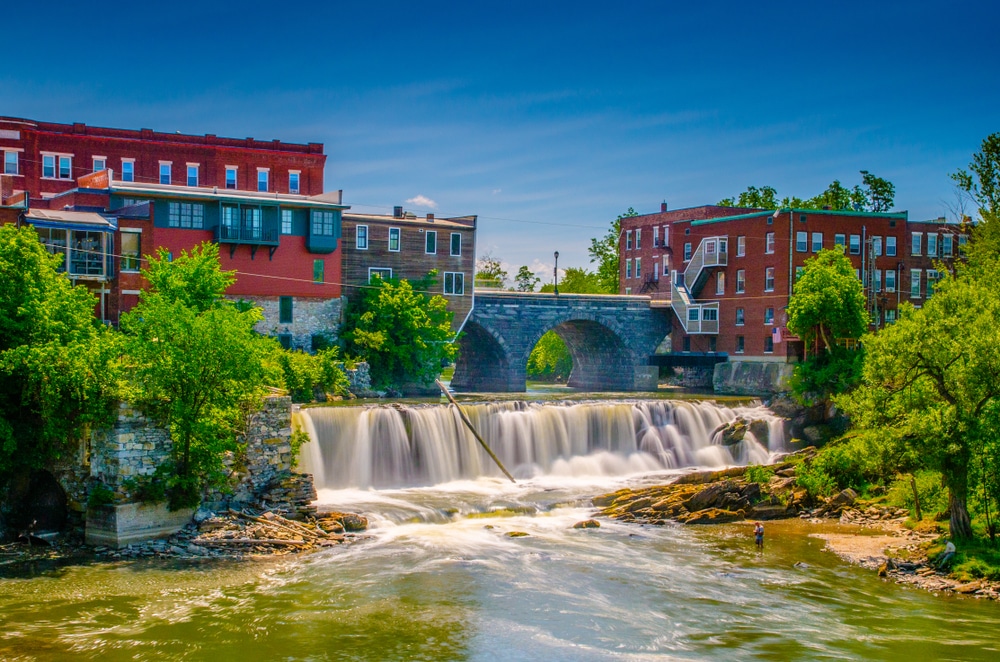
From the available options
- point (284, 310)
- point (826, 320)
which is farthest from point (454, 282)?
point (826, 320)

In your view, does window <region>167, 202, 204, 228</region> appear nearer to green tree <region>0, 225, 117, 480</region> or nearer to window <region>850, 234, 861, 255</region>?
green tree <region>0, 225, 117, 480</region>

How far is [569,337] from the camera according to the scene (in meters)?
70.3

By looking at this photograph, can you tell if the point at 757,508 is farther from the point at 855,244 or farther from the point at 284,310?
the point at 855,244

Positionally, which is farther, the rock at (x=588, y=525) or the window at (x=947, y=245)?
the window at (x=947, y=245)

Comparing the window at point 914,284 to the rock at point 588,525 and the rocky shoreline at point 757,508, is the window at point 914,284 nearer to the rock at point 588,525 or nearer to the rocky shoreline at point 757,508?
the rocky shoreline at point 757,508

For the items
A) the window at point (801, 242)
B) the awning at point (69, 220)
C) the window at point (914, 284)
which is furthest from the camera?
the window at point (914, 284)

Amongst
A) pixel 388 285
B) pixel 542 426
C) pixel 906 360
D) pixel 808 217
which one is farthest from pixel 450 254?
pixel 906 360

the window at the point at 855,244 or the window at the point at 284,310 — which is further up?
the window at the point at 855,244

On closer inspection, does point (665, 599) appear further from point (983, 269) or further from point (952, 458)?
point (983, 269)

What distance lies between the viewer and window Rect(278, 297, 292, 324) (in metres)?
49.8

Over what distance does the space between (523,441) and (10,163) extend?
3663 centimetres

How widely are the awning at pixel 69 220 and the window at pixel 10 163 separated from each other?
680 inches

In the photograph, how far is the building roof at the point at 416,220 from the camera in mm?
54250

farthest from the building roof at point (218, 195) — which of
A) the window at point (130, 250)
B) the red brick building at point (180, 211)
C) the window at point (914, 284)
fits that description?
the window at point (914, 284)
